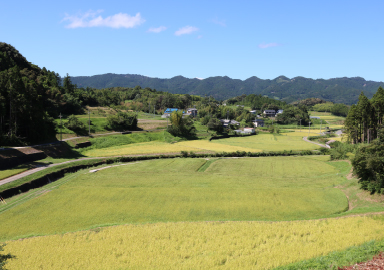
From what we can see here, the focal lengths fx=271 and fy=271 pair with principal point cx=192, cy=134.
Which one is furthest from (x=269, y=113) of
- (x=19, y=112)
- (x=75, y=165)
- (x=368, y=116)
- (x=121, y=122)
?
(x=19, y=112)

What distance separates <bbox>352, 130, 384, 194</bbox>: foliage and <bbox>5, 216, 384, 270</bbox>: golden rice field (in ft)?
23.4

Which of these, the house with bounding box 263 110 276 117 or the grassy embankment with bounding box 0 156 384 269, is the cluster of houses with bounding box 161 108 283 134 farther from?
the grassy embankment with bounding box 0 156 384 269

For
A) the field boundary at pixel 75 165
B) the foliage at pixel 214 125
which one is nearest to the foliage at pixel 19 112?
the field boundary at pixel 75 165

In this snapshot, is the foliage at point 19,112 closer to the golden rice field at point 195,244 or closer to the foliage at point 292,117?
the golden rice field at point 195,244

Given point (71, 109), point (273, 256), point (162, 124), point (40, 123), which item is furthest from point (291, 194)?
point (71, 109)

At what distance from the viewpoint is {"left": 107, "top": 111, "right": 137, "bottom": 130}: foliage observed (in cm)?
7407

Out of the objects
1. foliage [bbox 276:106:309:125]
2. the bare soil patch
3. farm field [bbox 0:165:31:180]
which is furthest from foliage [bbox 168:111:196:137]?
foliage [bbox 276:106:309:125]

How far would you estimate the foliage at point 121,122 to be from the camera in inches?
2916

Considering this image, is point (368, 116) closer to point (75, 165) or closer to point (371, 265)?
point (371, 265)

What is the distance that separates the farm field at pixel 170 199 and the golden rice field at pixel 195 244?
2368 mm

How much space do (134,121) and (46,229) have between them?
59.8m

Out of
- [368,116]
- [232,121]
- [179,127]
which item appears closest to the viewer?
[368,116]

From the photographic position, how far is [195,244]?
17875 mm

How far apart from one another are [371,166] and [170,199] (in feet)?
66.7
